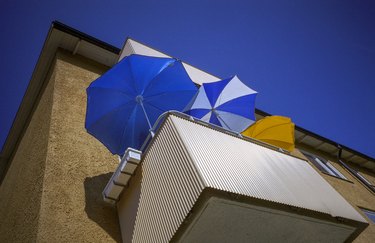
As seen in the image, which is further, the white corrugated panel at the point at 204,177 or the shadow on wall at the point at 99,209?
the shadow on wall at the point at 99,209

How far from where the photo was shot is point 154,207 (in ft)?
11.9

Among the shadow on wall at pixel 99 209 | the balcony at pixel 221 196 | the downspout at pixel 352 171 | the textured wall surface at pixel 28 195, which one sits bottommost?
the textured wall surface at pixel 28 195

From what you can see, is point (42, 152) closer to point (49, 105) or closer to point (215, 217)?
point (49, 105)

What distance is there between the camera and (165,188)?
11.5ft

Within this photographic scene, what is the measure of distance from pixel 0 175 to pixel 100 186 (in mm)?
6356

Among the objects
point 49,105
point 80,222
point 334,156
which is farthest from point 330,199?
point 334,156

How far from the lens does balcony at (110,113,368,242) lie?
10.2ft

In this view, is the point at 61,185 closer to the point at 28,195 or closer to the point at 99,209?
the point at 28,195

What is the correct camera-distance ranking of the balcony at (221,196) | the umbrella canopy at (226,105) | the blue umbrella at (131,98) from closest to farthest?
the balcony at (221,196) < the blue umbrella at (131,98) < the umbrella canopy at (226,105)

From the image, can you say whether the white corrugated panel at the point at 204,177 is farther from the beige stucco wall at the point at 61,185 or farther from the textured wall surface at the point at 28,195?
the textured wall surface at the point at 28,195

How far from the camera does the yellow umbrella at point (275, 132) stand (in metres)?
6.71

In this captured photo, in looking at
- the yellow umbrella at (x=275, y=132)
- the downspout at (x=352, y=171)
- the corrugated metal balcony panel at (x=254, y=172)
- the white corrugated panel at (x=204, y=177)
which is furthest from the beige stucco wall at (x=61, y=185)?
the downspout at (x=352, y=171)

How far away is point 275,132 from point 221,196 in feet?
13.9

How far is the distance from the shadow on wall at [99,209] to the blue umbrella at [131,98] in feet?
2.16
